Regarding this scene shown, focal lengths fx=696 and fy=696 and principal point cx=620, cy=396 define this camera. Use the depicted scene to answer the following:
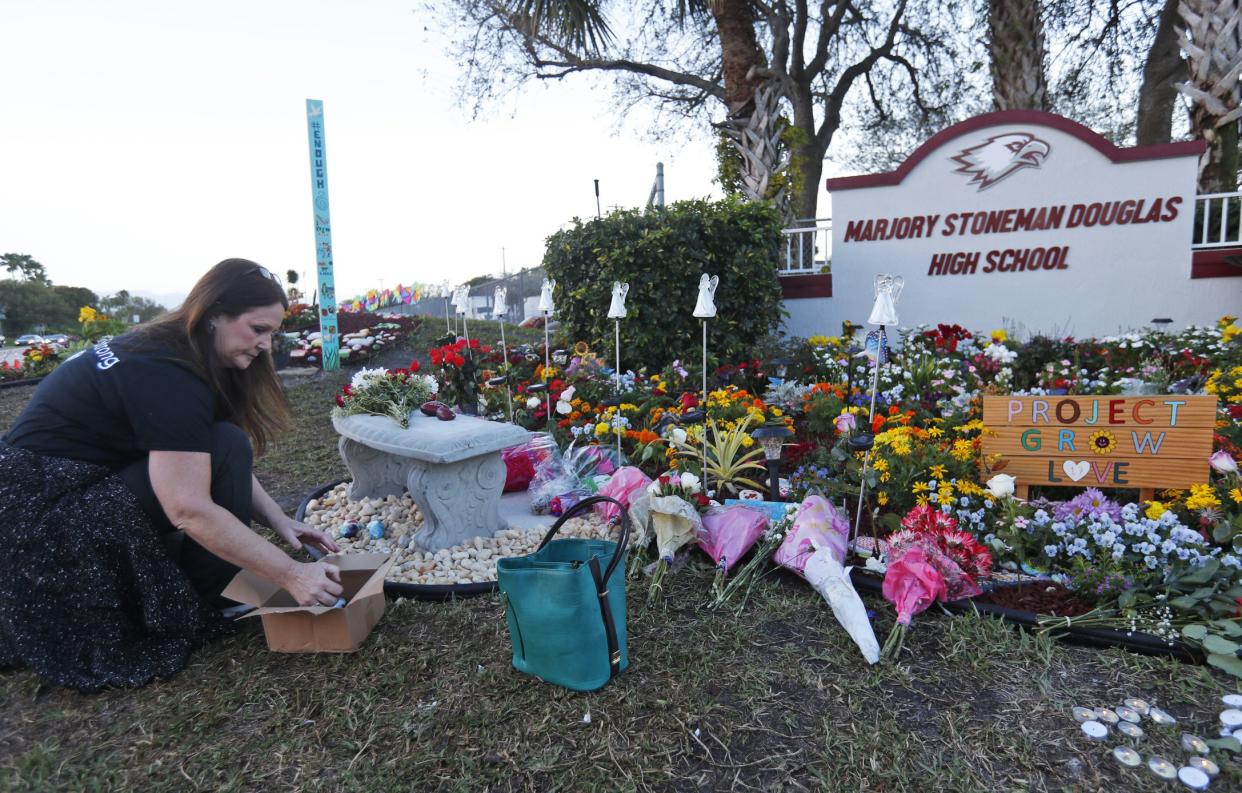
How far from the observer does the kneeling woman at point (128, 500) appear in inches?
75.8

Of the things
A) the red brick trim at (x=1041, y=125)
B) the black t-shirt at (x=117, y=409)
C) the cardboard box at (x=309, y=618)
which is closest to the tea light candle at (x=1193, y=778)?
the cardboard box at (x=309, y=618)

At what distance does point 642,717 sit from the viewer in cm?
188

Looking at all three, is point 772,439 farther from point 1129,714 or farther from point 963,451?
point 1129,714

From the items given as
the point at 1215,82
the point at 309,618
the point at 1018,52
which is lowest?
the point at 309,618

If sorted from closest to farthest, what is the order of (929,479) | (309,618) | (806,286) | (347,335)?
(309,618), (929,479), (806,286), (347,335)

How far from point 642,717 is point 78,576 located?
1.68 metres

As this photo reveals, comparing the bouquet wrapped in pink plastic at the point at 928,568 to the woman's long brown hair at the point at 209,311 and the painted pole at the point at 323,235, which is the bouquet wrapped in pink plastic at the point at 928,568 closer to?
the woman's long brown hair at the point at 209,311

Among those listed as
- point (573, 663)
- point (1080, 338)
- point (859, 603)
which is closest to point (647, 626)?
point (573, 663)

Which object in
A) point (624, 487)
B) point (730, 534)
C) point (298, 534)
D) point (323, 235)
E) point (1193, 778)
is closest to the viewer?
point (1193, 778)

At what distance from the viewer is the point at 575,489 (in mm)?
3676

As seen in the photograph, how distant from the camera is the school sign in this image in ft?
19.7

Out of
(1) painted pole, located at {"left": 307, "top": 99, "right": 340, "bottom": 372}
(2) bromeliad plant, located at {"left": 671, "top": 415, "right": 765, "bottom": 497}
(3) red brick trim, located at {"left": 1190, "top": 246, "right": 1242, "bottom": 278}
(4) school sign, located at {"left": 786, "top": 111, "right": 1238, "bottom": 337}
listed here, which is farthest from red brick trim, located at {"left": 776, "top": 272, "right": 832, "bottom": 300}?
(1) painted pole, located at {"left": 307, "top": 99, "right": 340, "bottom": 372}

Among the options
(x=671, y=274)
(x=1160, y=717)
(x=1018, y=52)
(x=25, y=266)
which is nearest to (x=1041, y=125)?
(x=1018, y=52)

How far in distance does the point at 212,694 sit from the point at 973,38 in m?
14.4
